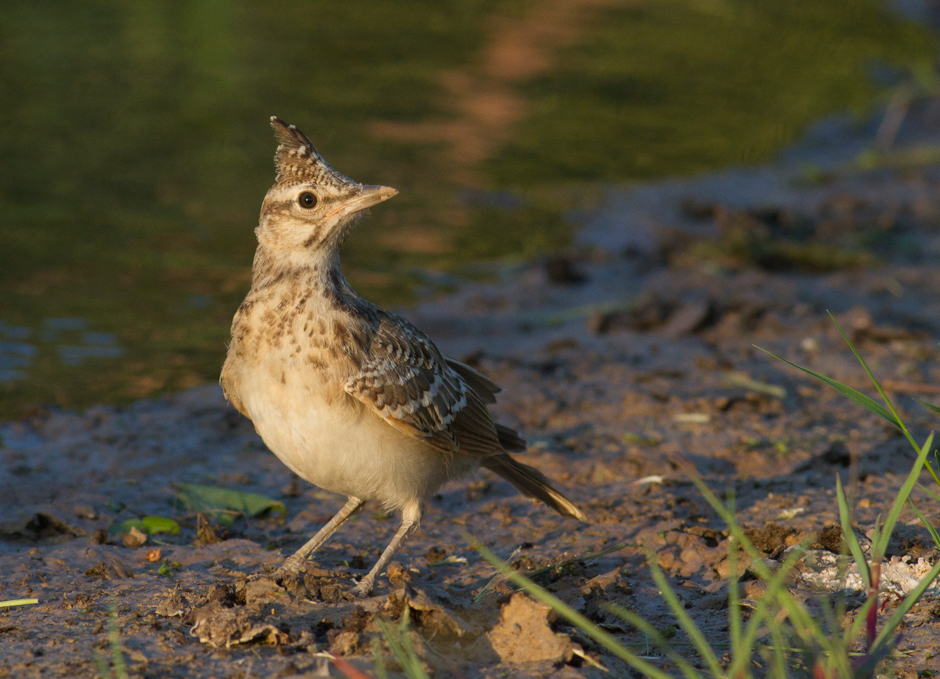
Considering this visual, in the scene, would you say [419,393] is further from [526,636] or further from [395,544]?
[526,636]

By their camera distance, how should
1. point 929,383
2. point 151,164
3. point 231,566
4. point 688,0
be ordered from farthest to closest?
point 688,0
point 151,164
point 929,383
point 231,566

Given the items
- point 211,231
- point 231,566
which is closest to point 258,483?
point 231,566

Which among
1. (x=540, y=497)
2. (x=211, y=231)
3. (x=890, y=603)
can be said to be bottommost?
(x=211, y=231)

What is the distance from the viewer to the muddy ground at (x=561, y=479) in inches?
156

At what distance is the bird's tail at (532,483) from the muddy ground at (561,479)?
0.48 feet

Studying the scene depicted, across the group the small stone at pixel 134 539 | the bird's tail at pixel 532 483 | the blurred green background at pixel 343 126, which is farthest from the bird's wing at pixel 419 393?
the blurred green background at pixel 343 126

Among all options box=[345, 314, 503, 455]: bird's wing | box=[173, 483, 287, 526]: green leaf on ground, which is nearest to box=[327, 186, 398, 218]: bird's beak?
box=[345, 314, 503, 455]: bird's wing

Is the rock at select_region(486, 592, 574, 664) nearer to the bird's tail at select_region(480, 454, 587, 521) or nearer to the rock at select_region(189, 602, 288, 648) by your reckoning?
the rock at select_region(189, 602, 288, 648)

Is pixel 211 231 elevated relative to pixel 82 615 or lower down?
lower down

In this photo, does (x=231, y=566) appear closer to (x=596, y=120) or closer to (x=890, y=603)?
(x=890, y=603)

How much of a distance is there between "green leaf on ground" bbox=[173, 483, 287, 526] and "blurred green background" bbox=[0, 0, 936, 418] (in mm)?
1989

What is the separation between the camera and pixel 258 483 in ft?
20.5

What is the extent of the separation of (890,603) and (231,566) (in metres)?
2.90

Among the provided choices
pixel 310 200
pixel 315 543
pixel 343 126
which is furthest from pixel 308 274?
pixel 343 126
